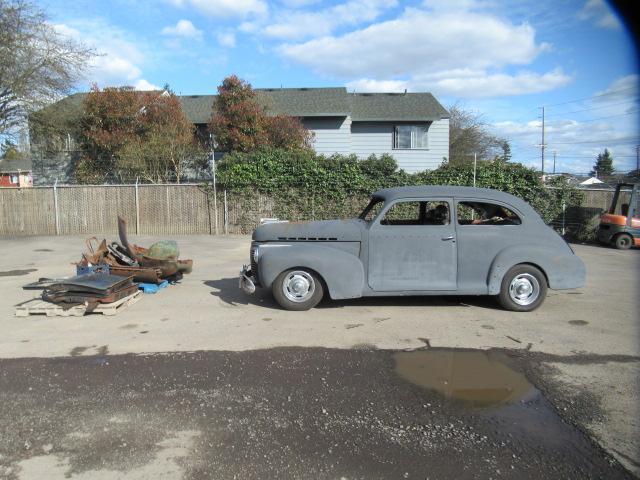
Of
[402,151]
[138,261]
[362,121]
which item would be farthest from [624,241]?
[138,261]

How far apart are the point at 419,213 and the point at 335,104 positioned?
55.2ft

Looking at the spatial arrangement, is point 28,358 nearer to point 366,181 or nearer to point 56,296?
point 56,296

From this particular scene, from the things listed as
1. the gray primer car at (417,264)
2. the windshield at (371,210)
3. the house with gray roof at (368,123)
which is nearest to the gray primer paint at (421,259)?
the gray primer car at (417,264)

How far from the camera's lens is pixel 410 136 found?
23.9 m

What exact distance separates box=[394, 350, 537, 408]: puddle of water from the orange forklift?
11.7 meters

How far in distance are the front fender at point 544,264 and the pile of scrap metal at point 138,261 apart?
523 cm

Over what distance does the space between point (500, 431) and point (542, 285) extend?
3.78m

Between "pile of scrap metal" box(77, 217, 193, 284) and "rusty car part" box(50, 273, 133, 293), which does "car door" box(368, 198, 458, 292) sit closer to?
"rusty car part" box(50, 273, 133, 293)

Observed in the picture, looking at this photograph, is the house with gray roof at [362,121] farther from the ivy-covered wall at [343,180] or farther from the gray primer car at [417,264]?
the gray primer car at [417,264]

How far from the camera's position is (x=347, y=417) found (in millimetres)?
3809

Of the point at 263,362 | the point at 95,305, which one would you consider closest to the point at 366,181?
the point at 95,305

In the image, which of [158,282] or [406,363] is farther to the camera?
[158,282]

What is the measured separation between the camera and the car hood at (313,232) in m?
6.87

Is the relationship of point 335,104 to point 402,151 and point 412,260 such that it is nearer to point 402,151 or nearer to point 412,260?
point 402,151
